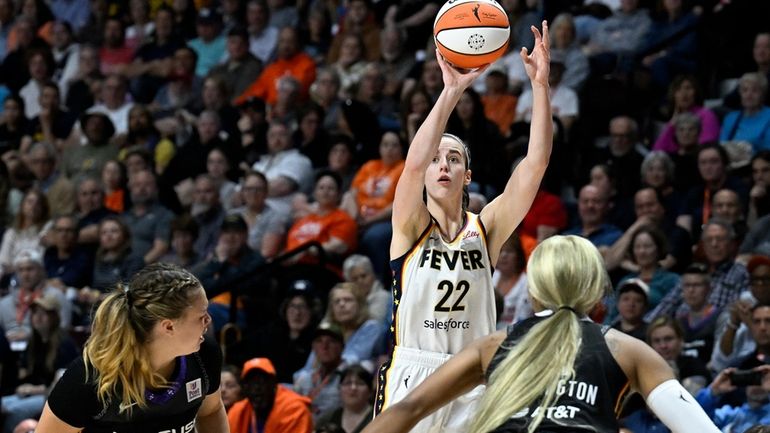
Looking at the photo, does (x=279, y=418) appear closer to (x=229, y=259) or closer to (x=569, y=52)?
(x=229, y=259)

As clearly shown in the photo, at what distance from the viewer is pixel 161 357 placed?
4836 millimetres

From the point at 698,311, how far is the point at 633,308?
568 mm

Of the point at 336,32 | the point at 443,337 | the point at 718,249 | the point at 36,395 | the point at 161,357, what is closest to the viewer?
the point at 161,357

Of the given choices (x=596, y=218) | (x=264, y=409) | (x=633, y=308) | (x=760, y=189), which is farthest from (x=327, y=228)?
(x=760, y=189)

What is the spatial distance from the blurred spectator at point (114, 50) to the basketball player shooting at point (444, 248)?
11.5m

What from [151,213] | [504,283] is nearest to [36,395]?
[151,213]

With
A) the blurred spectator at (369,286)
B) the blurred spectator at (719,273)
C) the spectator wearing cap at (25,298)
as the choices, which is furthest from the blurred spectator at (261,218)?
the blurred spectator at (719,273)

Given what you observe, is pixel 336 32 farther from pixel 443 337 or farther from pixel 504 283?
pixel 443 337

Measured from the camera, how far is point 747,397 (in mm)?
8422

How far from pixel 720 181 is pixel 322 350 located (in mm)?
3522

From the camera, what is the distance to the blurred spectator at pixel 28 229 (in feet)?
44.9

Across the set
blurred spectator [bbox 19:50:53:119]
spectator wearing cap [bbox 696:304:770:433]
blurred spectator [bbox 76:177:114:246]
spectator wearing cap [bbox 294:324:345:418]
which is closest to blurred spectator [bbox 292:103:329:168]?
blurred spectator [bbox 76:177:114:246]

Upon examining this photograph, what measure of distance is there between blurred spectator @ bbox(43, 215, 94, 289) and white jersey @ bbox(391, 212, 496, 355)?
751 centimetres

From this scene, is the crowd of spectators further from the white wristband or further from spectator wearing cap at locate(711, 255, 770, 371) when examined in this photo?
the white wristband
